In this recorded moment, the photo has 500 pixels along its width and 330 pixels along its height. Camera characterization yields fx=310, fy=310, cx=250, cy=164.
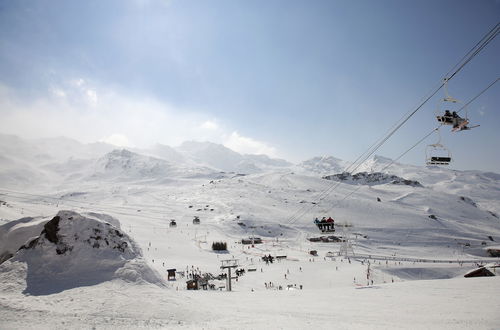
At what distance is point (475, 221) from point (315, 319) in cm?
15210

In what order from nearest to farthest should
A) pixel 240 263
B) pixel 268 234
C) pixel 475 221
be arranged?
pixel 240 263, pixel 268 234, pixel 475 221

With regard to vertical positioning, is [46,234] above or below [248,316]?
above

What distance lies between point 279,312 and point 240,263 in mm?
38132

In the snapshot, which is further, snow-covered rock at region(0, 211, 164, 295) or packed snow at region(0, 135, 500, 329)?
snow-covered rock at region(0, 211, 164, 295)

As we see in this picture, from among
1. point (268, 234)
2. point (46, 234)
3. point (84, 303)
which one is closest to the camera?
point (84, 303)

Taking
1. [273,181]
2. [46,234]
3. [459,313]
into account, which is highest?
[273,181]

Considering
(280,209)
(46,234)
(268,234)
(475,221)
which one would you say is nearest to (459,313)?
(46,234)

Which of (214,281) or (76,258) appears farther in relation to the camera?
(214,281)

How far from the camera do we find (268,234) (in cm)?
8912

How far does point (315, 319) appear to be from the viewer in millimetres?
13539

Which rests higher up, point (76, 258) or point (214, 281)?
point (76, 258)

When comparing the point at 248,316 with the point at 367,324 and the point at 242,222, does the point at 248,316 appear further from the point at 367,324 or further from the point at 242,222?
the point at 242,222

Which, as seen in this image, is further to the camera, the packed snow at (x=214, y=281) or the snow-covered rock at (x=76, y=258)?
the snow-covered rock at (x=76, y=258)

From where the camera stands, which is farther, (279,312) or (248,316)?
(279,312)
